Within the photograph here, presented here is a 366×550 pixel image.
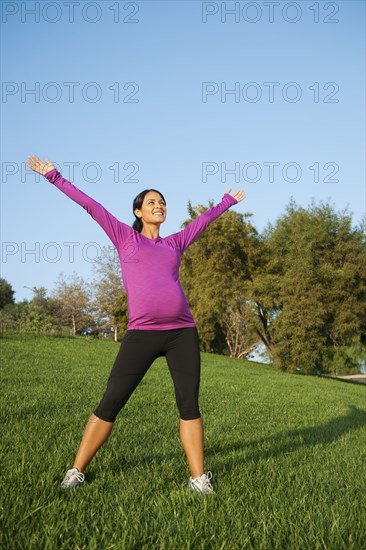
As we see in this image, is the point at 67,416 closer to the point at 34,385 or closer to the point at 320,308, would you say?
the point at 34,385

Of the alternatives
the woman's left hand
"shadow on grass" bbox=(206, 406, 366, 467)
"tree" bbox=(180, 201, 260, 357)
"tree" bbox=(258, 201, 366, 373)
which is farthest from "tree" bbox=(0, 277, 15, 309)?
the woman's left hand

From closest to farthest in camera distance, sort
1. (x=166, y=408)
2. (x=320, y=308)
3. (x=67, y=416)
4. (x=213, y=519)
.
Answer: (x=213, y=519)
(x=67, y=416)
(x=166, y=408)
(x=320, y=308)

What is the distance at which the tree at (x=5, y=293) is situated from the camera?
207 ft

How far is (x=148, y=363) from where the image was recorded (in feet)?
13.9

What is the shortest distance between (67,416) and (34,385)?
3.35m

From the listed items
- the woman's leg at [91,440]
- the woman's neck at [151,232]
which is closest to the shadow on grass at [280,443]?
the woman's leg at [91,440]

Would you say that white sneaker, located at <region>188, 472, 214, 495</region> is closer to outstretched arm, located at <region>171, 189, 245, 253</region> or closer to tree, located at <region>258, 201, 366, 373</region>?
outstretched arm, located at <region>171, 189, 245, 253</region>

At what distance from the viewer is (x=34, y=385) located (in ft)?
33.8

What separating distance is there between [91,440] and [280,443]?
3.62 m

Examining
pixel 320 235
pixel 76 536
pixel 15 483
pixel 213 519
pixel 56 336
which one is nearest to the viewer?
pixel 76 536

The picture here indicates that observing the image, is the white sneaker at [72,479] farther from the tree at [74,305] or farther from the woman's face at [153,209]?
the tree at [74,305]

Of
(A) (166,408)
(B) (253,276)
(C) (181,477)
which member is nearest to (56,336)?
(B) (253,276)

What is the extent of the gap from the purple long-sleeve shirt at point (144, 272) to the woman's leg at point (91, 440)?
2.68ft

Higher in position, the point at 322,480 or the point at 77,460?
the point at 77,460
